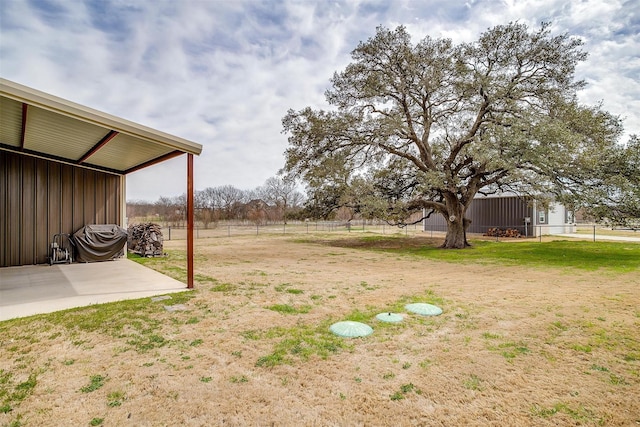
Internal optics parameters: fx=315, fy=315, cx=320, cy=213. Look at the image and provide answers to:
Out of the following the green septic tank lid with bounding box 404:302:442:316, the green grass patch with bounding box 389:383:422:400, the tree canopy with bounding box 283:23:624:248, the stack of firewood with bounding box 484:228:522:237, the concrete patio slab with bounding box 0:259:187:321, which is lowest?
the concrete patio slab with bounding box 0:259:187:321

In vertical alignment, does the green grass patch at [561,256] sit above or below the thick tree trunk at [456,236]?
below

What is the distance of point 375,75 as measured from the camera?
1198 cm

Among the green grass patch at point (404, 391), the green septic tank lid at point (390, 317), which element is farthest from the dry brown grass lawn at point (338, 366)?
the green septic tank lid at point (390, 317)

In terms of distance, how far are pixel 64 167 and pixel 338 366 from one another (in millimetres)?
9157

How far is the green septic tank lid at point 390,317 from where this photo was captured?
12.3ft

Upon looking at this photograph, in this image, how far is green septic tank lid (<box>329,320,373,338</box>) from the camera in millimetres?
3340

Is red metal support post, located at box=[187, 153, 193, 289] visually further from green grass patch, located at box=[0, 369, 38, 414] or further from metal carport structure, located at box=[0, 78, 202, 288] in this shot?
green grass patch, located at box=[0, 369, 38, 414]

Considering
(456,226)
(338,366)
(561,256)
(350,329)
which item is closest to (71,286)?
(350,329)

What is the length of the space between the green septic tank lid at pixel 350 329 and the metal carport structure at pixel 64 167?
122 inches

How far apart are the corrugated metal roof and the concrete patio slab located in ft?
8.14

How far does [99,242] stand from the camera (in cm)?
845

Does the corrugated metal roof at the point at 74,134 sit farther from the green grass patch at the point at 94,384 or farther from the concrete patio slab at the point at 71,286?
the green grass patch at the point at 94,384

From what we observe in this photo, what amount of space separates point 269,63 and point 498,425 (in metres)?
11.7

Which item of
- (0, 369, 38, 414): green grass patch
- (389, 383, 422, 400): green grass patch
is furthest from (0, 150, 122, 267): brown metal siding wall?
(389, 383, 422, 400): green grass patch
